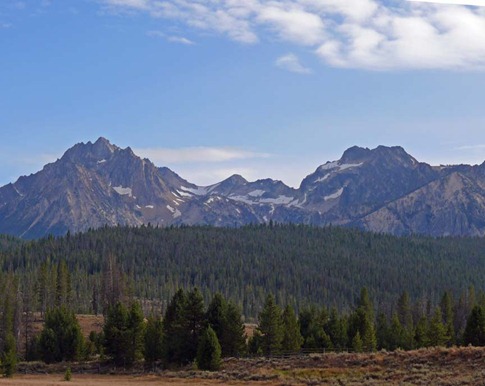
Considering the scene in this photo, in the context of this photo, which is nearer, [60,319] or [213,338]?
[213,338]

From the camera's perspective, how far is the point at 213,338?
70.2m

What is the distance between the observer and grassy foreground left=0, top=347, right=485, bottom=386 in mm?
50062

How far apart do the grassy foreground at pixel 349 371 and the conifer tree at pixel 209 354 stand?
133 cm

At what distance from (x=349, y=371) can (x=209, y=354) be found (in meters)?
17.9

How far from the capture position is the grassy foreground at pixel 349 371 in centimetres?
5006

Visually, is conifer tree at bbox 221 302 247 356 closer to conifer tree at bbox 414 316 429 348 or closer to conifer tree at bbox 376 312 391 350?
conifer tree at bbox 376 312 391 350

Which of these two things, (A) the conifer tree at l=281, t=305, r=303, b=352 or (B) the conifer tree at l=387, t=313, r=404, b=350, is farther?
(B) the conifer tree at l=387, t=313, r=404, b=350

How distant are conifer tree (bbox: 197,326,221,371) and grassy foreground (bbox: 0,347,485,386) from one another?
4.36 feet

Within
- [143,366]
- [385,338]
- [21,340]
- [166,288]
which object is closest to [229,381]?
[143,366]

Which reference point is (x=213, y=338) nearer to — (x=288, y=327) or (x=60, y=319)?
(x=288, y=327)

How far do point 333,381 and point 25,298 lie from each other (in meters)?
93.0

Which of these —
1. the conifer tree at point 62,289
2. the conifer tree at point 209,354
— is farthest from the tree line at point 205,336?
the conifer tree at point 62,289

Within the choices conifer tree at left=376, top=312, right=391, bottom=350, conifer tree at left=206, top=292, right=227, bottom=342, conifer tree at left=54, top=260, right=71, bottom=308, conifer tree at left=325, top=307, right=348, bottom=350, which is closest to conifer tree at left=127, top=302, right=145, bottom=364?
conifer tree at left=206, top=292, right=227, bottom=342

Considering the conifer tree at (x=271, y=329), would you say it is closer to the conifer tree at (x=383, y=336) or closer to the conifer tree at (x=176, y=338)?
the conifer tree at (x=176, y=338)
